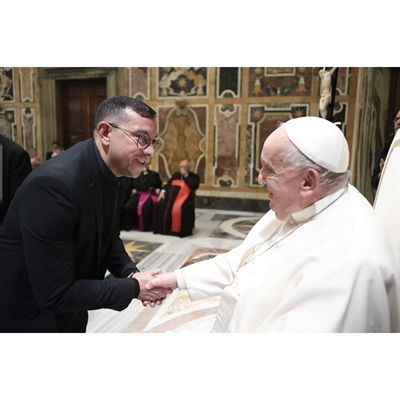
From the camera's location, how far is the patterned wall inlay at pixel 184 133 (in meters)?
8.10

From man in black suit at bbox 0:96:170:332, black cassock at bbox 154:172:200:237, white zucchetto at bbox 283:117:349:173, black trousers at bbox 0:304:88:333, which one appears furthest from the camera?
black cassock at bbox 154:172:200:237

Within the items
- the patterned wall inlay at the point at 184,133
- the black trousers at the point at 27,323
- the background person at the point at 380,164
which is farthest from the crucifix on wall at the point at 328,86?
the patterned wall inlay at the point at 184,133

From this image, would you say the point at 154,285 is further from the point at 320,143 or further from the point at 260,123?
the point at 260,123

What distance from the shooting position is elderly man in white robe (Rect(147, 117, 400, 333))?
104 centimetres

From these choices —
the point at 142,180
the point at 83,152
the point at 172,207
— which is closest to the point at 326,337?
the point at 83,152

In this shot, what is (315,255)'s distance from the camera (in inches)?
45.2

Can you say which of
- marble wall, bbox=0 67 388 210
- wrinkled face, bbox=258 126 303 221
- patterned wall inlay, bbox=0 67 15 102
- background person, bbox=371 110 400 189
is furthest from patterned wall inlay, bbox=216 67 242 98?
wrinkled face, bbox=258 126 303 221

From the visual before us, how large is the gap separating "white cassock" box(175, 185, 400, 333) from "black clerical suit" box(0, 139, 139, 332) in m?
0.55

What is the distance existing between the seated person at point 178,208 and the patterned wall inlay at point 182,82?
2557 mm

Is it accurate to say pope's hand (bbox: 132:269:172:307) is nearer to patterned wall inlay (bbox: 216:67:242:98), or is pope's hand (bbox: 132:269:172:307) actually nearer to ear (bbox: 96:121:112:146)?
ear (bbox: 96:121:112:146)

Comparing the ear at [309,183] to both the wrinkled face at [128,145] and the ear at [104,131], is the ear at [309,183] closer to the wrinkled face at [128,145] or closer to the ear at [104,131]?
the wrinkled face at [128,145]

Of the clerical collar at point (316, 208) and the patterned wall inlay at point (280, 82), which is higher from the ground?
the patterned wall inlay at point (280, 82)

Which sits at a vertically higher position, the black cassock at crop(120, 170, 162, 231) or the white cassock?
the white cassock
